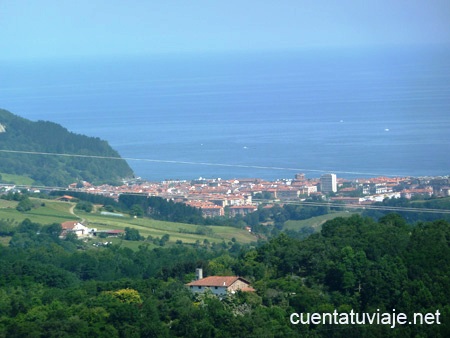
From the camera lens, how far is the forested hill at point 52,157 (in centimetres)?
4238

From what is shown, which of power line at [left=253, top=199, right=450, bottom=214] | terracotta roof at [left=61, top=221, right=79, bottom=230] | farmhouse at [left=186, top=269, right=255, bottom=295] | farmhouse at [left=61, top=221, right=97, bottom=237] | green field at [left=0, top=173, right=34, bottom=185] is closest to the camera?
farmhouse at [left=186, top=269, right=255, bottom=295]

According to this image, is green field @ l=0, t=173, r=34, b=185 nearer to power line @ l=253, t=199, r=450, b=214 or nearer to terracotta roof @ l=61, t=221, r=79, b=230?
power line @ l=253, t=199, r=450, b=214

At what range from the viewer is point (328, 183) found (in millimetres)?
34281

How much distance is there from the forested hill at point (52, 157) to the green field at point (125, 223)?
33.4 feet

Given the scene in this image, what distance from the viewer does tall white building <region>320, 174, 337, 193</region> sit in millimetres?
33719

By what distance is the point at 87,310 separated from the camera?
16.0m

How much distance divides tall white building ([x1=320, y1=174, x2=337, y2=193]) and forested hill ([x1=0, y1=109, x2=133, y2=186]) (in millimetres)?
8840

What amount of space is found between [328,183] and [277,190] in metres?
1.48

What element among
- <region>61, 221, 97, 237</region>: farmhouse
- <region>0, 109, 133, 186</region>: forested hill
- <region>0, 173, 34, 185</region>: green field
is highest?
<region>0, 109, 133, 186</region>: forested hill

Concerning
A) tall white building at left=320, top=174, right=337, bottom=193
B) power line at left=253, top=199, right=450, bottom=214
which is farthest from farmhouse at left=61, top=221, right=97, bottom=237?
tall white building at left=320, top=174, right=337, bottom=193

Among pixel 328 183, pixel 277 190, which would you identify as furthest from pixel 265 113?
pixel 328 183

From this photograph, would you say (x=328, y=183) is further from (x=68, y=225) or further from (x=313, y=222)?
(x=68, y=225)

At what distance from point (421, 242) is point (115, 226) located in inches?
474

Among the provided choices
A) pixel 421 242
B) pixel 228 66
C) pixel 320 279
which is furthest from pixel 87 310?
pixel 228 66
